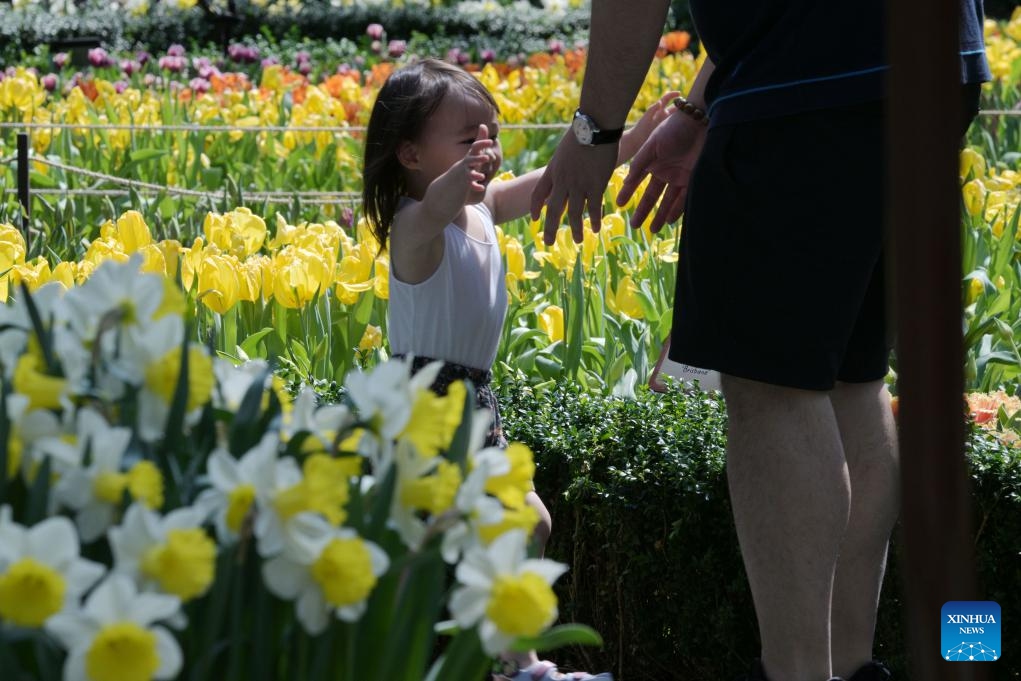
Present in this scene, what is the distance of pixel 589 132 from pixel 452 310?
18.0 inches

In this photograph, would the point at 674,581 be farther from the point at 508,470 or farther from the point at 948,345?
the point at 948,345

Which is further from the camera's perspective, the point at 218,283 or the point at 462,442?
the point at 218,283

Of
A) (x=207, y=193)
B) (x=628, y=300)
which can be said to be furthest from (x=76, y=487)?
(x=207, y=193)

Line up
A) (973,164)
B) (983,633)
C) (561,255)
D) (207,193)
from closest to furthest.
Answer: (983,633) < (561,255) < (973,164) < (207,193)

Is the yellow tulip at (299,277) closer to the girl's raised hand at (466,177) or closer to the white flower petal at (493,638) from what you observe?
the girl's raised hand at (466,177)

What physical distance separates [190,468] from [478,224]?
5.20 feet

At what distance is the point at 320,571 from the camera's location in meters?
1.07

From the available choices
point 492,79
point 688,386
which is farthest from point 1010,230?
point 492,79

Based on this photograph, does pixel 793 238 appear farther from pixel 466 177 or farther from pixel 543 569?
pixel 543 569

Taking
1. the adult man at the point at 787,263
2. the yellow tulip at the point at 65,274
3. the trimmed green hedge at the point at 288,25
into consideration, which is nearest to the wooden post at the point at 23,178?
the yellow tulip at the point at 65,274

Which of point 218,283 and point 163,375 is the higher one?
point 163,375

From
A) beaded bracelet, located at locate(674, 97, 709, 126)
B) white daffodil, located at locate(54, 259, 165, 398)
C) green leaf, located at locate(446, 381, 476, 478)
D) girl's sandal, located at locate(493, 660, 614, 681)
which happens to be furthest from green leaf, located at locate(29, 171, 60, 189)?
green leaf, located at locate(446, 381, 476, 478)

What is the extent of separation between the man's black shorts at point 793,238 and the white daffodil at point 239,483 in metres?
1.05

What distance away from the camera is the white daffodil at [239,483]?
109 centimetres
